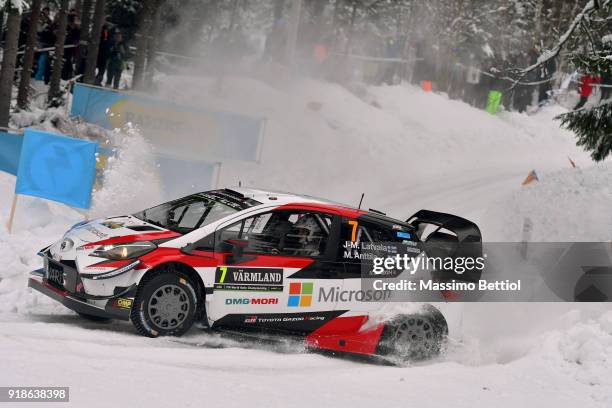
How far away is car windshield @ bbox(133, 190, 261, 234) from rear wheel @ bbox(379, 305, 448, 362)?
6.67 feet

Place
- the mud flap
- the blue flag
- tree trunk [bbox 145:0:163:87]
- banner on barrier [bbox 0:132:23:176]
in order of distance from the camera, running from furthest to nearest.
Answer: tree trunk [bbox 145:0:163:87] → banner on barrier [bbox 0:132:23:176] → the blue flag → the mud flap

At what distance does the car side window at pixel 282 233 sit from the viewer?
854cm

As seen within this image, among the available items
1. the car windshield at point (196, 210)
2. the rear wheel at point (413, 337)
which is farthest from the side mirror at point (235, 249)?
the rear wheel at point (413, 337)

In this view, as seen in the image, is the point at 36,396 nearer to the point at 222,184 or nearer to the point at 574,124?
the point at 574,124

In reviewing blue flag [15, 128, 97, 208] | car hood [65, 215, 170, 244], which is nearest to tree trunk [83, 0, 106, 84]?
blue flag [15, 128, 97, 208]

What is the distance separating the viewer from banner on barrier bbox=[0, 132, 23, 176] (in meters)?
13.3

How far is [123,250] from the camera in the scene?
8.11 m

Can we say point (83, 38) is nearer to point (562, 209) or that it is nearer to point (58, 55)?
point (58, 55)

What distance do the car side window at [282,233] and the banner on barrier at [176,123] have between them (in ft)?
26.1

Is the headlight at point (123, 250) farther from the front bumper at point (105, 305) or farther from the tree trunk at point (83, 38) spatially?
the tree trunk at point (83, 38)

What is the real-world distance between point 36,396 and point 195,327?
304 cm

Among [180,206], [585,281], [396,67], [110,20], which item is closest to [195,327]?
[180,206]

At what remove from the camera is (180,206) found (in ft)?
30.3

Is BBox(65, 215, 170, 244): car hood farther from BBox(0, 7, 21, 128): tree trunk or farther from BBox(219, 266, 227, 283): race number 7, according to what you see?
BBox(0, 7, 21, 128): tree trunk
